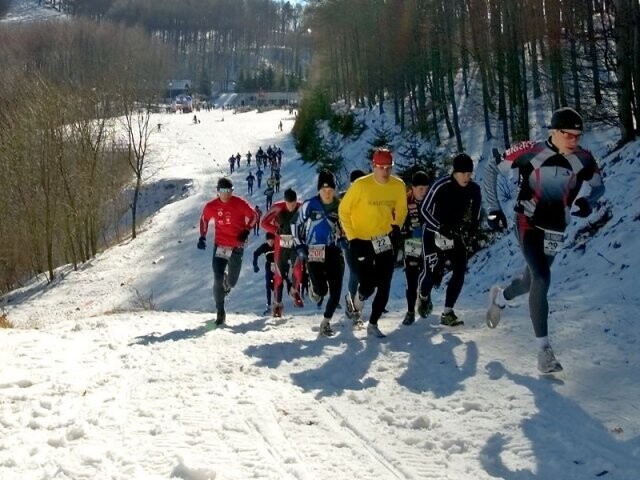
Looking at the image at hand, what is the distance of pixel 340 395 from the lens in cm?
584

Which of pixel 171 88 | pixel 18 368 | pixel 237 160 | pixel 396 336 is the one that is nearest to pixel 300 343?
pixel 396 336

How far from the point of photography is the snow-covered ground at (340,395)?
4.30 meters

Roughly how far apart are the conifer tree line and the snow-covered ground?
10.3m

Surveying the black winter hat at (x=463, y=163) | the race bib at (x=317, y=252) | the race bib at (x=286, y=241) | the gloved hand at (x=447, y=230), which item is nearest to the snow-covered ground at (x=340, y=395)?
the race bib at (x=317, y=252)

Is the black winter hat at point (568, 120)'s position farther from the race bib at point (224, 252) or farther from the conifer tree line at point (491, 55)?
the conifer tree line at point (491, 55)

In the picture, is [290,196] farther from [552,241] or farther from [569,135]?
[569,135]

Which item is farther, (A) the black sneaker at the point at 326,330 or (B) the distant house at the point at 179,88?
(B) the distant house at the point at 179,88

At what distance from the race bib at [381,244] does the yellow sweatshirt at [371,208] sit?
48 millimetres

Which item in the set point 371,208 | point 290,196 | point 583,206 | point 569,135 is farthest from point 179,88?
point 569,135

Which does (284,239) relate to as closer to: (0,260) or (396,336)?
(396,336)

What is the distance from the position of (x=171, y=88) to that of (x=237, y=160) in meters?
95.5

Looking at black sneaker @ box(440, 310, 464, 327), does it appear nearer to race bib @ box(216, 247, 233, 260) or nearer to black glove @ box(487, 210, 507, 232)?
black glove @ box(487, 210, 507, 232)

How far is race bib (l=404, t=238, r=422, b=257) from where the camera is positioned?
8.89m

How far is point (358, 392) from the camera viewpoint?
5887 millimetres
